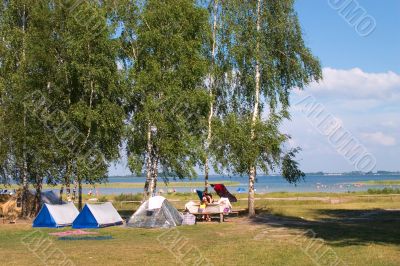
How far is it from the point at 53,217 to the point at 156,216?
190 inches

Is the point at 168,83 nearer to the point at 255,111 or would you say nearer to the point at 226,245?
the point at 255,111

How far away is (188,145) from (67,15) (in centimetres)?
979

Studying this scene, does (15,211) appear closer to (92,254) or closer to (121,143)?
(121,143)

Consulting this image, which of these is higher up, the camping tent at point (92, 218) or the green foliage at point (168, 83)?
the green foliage at point (168, 83)

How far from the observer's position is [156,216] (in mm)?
24516

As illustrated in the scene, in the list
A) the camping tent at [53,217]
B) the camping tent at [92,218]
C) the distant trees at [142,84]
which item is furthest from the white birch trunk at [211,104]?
the camping tent at [53,217]

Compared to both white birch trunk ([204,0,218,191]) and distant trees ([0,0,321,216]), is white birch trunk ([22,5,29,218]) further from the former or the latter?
white birch trunk ([204,0,218,191])

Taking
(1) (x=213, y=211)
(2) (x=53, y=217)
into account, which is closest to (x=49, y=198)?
(2) (x=53, y=217)

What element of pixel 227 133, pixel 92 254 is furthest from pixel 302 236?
pixel 227 133

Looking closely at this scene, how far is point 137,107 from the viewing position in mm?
31828

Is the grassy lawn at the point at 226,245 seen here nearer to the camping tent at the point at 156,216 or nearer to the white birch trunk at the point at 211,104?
the camping tent at the point at 156,216

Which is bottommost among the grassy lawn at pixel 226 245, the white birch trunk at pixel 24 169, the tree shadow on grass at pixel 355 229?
the grassy lawn at pixel 226 245

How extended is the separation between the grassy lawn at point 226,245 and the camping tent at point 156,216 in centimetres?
83

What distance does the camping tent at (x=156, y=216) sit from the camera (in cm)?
2445
